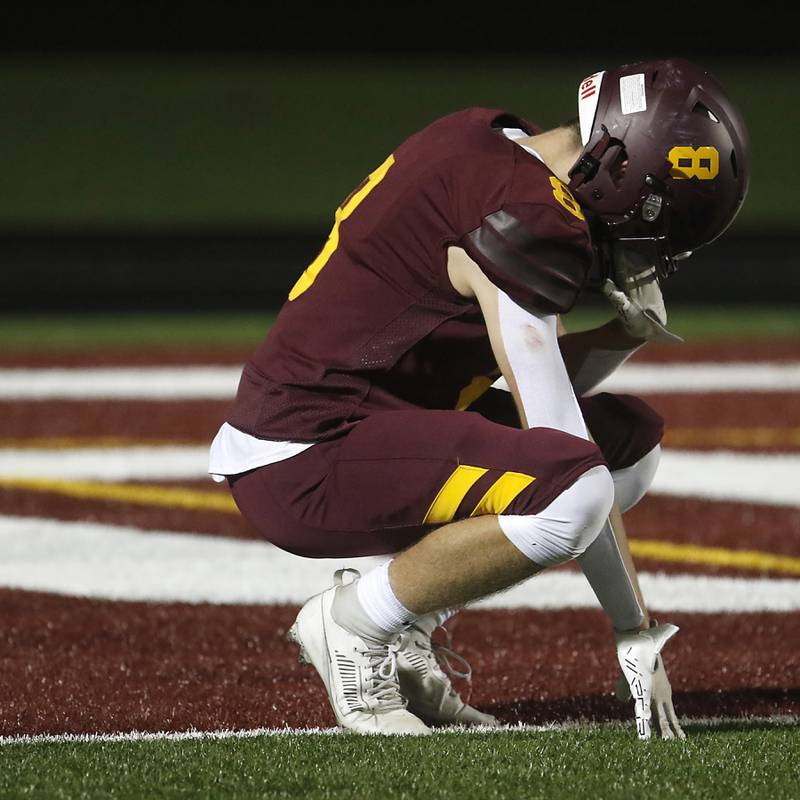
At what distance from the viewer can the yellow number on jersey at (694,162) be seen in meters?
3.04

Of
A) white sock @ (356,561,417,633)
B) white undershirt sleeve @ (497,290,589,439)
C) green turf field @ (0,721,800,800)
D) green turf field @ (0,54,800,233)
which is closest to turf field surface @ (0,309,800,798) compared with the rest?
green turf field @ (0,721,800,800)

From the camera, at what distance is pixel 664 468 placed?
5.79 m

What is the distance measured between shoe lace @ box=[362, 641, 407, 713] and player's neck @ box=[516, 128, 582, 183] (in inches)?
36.1

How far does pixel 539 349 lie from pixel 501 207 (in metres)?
0.25

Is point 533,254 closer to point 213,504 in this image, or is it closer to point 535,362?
point 535,362

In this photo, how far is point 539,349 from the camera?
9.25ft

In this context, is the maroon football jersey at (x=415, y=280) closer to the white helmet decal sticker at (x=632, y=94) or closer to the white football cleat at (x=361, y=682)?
the white helmet decal sticker at (x=632, y=94)

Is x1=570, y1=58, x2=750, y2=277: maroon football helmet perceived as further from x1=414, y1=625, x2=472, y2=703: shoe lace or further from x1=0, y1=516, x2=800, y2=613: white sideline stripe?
x1=0, y1=516, x2=800, y2=613: white sideline stripe

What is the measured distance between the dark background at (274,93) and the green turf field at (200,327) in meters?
3.10

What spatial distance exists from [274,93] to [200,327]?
9542 mm

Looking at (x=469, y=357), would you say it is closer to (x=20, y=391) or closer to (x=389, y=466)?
(x=389, y=466)

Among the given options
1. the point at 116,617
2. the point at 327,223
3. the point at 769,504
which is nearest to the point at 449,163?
the point at 116,617

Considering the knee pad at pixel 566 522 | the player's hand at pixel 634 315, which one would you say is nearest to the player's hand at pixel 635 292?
the player's hand at pixel 634 315

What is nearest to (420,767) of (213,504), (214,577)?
(214,577)
